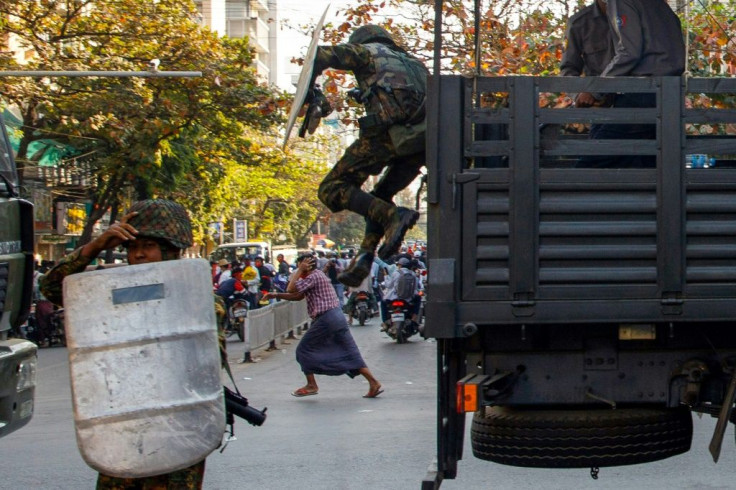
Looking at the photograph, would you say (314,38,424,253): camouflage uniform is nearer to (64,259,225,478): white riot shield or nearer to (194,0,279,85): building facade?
(64,259,225,478): white riot shield

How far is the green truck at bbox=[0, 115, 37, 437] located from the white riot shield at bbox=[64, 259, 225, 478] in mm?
3024

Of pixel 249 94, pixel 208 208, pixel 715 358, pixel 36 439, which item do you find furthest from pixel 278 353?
pixel 208 208

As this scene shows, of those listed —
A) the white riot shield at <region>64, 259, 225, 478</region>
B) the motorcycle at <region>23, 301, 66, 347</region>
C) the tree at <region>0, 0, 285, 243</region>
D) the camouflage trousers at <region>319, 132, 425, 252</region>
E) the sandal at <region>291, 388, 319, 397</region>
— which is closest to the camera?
the white riot shield at <region>64, 259, 225, 478</region>

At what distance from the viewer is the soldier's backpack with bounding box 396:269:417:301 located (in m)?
21.1

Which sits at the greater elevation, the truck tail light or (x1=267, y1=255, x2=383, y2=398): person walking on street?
the truck tail light

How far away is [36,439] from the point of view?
9977 mm

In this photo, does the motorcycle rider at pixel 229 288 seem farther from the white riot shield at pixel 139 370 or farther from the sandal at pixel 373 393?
the white riot shield at pixel 139 370

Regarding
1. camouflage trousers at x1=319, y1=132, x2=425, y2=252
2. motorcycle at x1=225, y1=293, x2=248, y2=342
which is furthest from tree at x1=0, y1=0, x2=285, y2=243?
camouflage trousers at x1=319, y1=132, x2=425, y2=252

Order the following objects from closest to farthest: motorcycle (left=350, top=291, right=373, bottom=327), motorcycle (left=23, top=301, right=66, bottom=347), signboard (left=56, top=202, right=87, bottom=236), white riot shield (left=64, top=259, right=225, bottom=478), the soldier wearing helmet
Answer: white riot shield (left=64, top=259, right=225, bottom=478), the soldier wearing helmet, motorcycle (left=23, top=301, right=66, bottom=347), motorcycle (left=350, top=291, right=373, bottom=327), signboard (left=56, top=202, right=87, bottom=236)

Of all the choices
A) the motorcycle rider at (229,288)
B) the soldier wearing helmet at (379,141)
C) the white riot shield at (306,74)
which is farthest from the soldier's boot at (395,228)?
the motorcycle rider at (229,288)

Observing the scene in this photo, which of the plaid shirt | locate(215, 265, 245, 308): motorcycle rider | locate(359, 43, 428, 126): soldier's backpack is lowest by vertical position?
locate(215, 265, 245, 308): motorcycle rider

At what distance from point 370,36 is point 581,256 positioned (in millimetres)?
1924

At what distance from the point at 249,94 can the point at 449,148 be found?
1949cm

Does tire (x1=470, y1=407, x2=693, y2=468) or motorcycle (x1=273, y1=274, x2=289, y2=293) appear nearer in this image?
tire (x1=470, y1=407, x2=693, y2=468)
